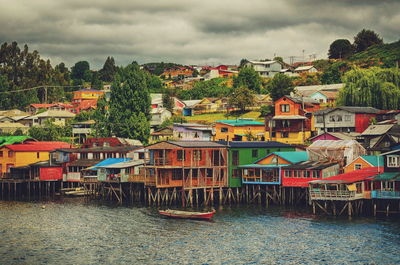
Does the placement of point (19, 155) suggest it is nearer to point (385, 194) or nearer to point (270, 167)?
point (270, 167)

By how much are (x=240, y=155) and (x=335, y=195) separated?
1865cm

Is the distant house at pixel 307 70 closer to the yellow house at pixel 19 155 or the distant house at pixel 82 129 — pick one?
the distant house at pixel 82 129

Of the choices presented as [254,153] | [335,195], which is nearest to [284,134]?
[254,153]

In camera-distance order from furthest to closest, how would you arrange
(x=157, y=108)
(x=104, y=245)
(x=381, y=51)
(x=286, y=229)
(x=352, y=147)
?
(x=381, y=51), (x=157, y=108), (x=352, y=147), (x=286, y=229), (x=104, y=245)

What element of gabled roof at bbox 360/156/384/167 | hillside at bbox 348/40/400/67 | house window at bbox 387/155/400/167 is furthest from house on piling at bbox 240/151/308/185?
hillside at bbox 348/40/400/67

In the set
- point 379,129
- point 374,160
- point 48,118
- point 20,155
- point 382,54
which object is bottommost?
point 374,160

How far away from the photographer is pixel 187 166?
75.9 meters

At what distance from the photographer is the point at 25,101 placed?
173 metres

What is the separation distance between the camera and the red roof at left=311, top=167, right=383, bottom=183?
64025 mm

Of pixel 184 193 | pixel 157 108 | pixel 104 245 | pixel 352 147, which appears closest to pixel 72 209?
pixel 184 193

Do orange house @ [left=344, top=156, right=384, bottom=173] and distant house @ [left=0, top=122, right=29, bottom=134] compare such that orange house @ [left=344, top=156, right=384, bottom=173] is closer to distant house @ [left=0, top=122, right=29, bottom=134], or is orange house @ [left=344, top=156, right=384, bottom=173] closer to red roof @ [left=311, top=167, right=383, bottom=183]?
red roof @ [left=311, top=167, right=383, bottom=183]

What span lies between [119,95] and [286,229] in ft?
218

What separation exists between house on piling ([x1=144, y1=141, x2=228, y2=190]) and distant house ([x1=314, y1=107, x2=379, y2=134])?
882 inches

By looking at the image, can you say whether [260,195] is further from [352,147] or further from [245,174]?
[352,147]
